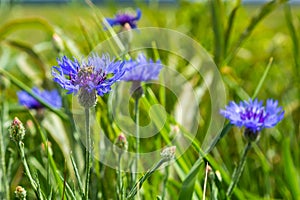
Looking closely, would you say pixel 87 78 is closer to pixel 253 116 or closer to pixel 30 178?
pixel 30 178

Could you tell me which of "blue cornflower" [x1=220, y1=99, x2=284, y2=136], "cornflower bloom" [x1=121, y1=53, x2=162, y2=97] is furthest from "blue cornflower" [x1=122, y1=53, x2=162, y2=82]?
"blue cornflower" [x1=220, y1=99, x2=284, y2=136]

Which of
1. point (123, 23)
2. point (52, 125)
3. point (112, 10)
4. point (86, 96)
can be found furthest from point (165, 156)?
point (112, 10)

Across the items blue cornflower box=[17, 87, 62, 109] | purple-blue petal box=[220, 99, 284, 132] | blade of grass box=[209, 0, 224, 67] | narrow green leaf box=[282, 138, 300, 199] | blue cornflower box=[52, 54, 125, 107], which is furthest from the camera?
blade of grass box=[209, 0, 224, 67]

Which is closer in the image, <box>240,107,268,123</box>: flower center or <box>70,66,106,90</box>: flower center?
<box>70,66,106,90</box>: flower center

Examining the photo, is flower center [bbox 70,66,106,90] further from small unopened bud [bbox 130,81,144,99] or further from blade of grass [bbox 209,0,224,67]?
blade of grass [bbox 209,0,224,67]

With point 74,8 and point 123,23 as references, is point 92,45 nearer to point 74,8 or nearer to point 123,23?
point 123,23

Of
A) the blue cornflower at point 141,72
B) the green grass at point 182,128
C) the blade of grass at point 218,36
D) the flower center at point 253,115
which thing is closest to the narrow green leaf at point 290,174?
the green grass at point 182,128
